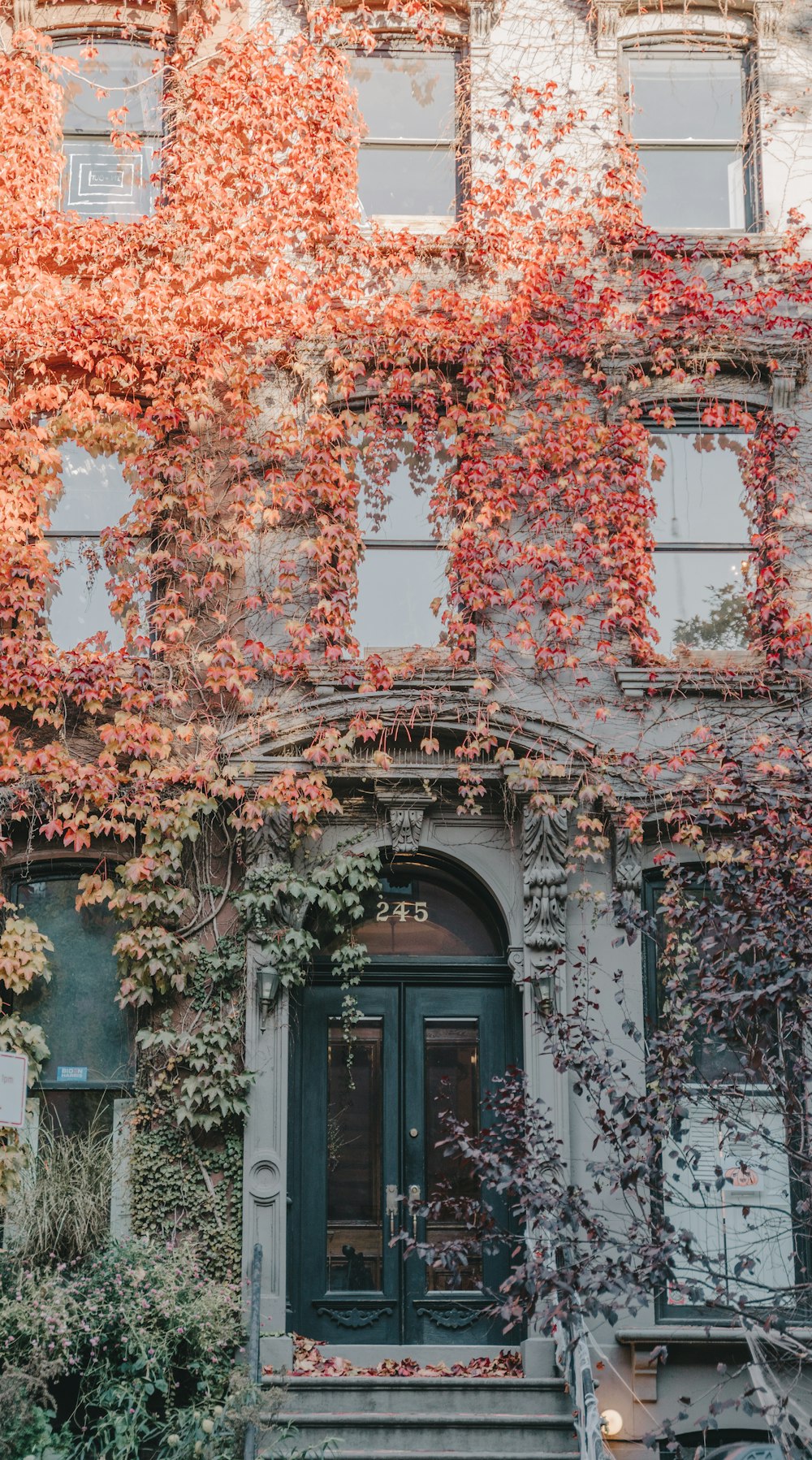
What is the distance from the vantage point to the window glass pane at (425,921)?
36.8 feet

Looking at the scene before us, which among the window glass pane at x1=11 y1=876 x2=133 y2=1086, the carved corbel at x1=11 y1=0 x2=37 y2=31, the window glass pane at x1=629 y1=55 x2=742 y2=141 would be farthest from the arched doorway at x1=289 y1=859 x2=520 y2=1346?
the carved corbel at x1=11 y1=0 x2=37 y2=31

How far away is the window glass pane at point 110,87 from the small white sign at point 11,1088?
834 centimetres

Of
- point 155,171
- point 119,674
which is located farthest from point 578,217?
point 119,674

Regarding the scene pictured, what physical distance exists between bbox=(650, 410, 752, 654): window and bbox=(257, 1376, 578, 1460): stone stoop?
5560mm

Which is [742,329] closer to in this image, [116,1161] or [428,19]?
[428,19]

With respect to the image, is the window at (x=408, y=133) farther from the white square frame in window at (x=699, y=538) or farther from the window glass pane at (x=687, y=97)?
the white square frame in window at (x=699, y=538)

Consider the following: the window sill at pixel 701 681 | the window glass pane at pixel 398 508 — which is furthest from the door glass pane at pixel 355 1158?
the window glass pane at pixel 398 508

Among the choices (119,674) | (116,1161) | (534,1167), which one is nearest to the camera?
(534,1167)

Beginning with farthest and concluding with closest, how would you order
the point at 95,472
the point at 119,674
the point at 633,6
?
the point at 633,6, the point at 95,472, the point at 119,674

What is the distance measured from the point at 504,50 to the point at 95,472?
5059 mm

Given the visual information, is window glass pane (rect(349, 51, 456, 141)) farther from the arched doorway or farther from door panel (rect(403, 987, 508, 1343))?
door panel (rect(403, 987, 508, 1343))

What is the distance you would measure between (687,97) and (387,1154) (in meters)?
9.18

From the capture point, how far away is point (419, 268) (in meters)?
12.1

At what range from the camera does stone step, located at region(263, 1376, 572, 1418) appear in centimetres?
952
